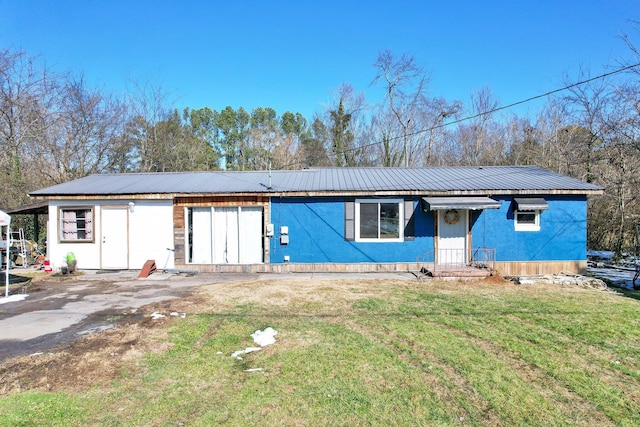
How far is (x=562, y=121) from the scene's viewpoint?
71.0 ft

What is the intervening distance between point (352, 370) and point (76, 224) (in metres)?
11.4

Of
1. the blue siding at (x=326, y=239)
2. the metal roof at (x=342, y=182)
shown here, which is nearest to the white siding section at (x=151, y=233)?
the metal roof at (x=342, y=182)

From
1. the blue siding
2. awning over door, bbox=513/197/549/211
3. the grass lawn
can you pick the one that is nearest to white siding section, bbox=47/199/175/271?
the blue siding

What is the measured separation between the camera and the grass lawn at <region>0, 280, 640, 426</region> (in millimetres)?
3240

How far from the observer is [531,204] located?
34.8ft

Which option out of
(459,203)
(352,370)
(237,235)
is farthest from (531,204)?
(237,235)

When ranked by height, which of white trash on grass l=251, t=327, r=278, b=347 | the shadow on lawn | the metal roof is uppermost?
the metal roof

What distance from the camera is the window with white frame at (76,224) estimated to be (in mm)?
11430

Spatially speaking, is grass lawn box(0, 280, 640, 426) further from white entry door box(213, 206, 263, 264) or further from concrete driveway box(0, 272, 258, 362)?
white entry door box(213, 206, 263, 264)

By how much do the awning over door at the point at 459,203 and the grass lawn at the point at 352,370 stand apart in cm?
373

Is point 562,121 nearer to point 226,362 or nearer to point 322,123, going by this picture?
point 322,123

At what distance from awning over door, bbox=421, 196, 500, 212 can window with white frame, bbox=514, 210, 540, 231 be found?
1166 mm

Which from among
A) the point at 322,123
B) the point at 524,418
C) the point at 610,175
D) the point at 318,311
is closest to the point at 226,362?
the point at 318,311

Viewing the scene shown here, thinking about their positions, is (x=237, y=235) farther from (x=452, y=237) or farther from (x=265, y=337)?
(x=452, y=237)
